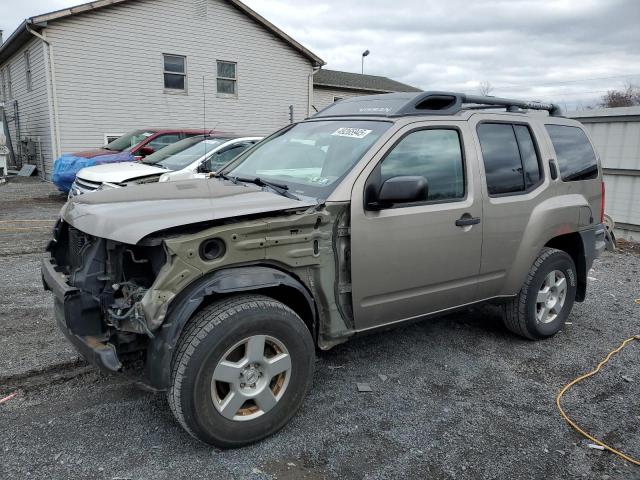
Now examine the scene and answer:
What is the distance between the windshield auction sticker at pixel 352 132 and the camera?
354 centimetres

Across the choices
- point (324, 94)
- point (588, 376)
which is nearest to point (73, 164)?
point (588, 376)

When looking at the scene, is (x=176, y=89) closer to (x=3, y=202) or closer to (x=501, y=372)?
(x=3, y=202)

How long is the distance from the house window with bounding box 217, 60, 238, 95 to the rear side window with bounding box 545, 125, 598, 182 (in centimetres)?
1504

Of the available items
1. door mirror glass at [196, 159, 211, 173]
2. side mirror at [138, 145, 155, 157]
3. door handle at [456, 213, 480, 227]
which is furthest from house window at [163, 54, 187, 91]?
door handle at [456, 213, 480, 227]

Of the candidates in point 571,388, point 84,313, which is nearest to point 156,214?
point 84,313

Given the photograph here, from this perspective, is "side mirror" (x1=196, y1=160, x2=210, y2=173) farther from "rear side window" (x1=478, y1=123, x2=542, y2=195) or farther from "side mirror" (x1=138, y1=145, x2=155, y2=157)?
"rear side window" (x1=478, y1=123, x2=542, y2=195)

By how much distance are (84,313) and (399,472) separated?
1901mm

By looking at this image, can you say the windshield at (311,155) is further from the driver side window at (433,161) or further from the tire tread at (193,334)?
the tire tread at (193,334)

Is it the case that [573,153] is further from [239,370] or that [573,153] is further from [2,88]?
[2,88]

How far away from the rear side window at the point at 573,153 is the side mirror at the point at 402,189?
1.96m

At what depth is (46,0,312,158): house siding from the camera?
1522 cm

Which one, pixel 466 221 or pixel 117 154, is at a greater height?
pixel 117 154

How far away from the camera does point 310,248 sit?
301cm

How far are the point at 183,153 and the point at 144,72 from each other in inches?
346
